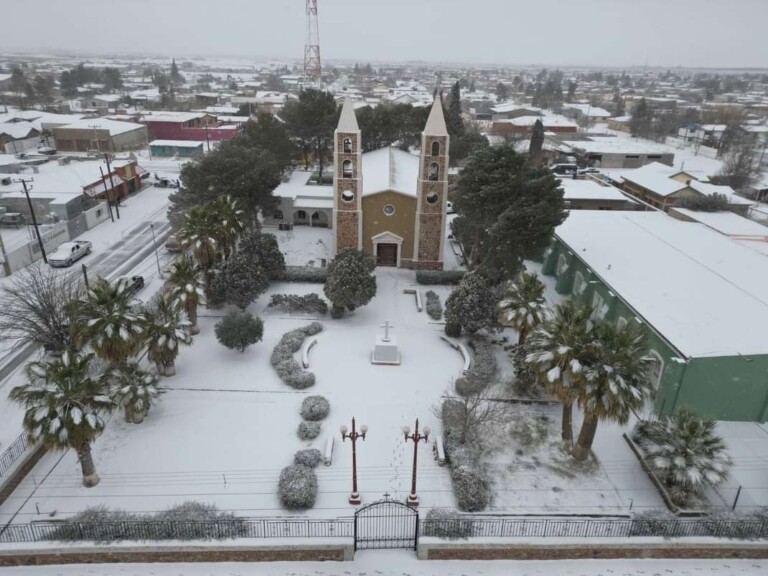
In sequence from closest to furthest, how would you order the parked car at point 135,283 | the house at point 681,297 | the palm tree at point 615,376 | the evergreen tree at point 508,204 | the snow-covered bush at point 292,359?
1. the palm tree at point 615,376
2. the house at point 681,297
3. the snow-covered bush at point 292,359
4. the evergreen tree at point 508,204
5. the parked car at point 135,283

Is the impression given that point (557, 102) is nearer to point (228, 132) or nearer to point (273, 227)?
point (228, 132)

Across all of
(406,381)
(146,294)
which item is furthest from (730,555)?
(146,294)

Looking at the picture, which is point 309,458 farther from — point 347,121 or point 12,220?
point 12,220

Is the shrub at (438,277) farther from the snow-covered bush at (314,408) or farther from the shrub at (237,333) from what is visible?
the snow-covered bush at (314,408)

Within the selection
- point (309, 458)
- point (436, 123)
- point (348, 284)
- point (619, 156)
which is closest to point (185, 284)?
point (348, 284)

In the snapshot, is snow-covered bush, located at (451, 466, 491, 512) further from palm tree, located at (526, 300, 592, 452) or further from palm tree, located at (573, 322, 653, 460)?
palm tree, located at (573, 322, 653, 460)

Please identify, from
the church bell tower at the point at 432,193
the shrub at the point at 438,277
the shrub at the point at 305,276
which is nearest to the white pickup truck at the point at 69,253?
the shrub at the point at 305,276
